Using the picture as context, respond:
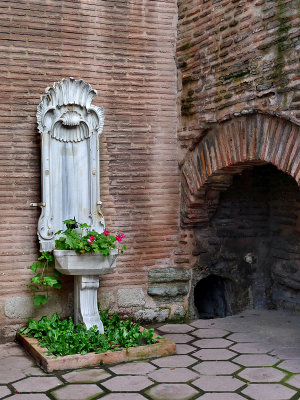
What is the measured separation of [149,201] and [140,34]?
170 centimetres

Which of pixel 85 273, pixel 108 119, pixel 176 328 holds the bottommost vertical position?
pixel 176 328

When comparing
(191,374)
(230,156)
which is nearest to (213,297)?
(230,156)

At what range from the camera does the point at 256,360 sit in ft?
13.1

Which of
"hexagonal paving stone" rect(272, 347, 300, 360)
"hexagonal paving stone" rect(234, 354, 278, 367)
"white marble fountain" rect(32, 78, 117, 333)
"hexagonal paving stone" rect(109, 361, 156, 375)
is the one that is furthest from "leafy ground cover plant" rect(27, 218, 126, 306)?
"hexagonal paving stone" rect(272, 347, 300, 360)

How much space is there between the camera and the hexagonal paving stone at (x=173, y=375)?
11.9 feet

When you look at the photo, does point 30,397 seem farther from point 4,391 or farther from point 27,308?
point 27,308

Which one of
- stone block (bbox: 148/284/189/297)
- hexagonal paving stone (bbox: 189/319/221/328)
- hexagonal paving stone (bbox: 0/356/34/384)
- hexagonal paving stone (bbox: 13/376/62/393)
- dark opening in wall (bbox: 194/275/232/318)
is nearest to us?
hexagonal paving stone (bbox: 13/376/62/393)

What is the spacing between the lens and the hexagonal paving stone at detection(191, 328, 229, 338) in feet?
15.5

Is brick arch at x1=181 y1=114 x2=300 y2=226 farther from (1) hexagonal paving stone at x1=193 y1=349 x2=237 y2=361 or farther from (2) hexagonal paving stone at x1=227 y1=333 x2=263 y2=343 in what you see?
(1) hexagonal paving stone at x1=193 y1=349 x2=237 y2=361

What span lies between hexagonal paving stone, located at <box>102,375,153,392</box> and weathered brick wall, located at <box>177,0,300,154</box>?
88.3 inches

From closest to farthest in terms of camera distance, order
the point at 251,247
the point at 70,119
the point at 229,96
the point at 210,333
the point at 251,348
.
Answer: the point at 251,348 < the point at 229,96 < the point at 70,119 < the point at 210,333 < the point at 251,247

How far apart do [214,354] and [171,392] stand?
88 centimetres

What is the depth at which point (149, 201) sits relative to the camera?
16.9 ft

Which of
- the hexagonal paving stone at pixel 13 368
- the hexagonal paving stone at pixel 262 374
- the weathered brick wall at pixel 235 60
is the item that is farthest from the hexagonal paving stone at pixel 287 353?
the hexagonal paving stone at pixel 13 368
